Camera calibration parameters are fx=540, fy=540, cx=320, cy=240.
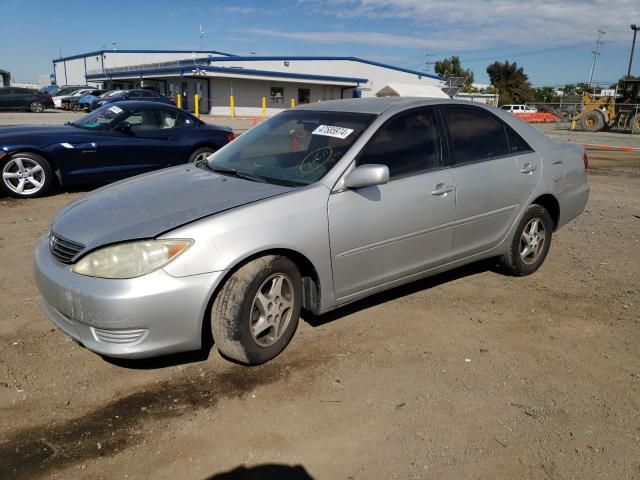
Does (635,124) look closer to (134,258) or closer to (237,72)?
(237,72)

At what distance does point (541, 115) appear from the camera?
157ft

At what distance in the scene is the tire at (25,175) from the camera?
24.4ft

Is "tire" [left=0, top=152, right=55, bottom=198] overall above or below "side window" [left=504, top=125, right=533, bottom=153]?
below

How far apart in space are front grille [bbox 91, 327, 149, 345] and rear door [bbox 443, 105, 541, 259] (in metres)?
2.44

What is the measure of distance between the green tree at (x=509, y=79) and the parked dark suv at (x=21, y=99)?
212 ft

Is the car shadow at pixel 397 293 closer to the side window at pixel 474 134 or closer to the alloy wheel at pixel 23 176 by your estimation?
the side window at pixel 474 134

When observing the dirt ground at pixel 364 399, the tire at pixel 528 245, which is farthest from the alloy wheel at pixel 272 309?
the tire at pixel 528 245

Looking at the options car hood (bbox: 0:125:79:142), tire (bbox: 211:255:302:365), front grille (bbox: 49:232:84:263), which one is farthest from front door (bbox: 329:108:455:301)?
car hood (bbox: 0:125:79:142)

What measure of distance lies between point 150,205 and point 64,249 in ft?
1.83

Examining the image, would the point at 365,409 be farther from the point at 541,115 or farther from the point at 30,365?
the point at 541,115

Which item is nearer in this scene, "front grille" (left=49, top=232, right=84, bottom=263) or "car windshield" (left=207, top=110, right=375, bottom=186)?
"front grille" (left=49, top=232, right=84, bottom=263)

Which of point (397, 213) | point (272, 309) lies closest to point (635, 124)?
point (397, 213)

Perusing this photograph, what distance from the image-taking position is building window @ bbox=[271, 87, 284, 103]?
45291mm

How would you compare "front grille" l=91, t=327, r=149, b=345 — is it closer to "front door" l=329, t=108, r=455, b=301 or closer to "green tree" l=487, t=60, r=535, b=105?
"front door" l=329, t=108, r=455, b=301
